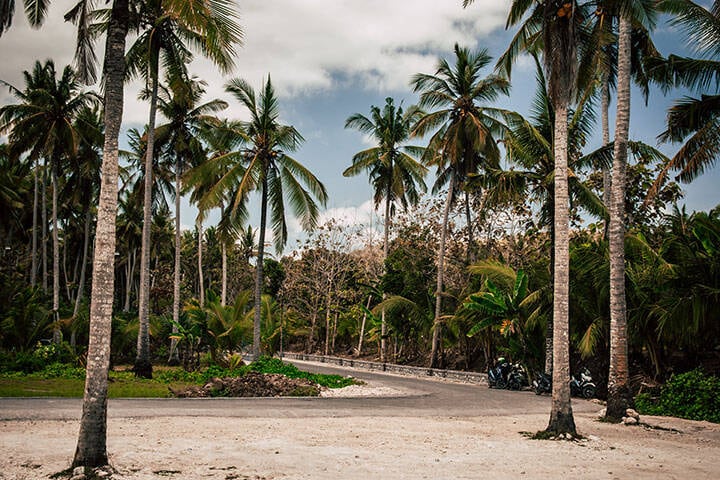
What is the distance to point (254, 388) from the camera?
16.6 meters

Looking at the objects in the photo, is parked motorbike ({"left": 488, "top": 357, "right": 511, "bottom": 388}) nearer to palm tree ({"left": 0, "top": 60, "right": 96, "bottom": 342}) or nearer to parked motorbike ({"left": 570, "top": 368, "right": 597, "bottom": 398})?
parked motorbike ({"left": 570, "top": 368, "right": 597, "bottom": 398})

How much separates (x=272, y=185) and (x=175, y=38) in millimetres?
6355

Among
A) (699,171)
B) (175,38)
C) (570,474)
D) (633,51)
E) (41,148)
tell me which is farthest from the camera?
(41,148)

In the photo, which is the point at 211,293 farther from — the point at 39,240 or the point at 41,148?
the point at 39,240

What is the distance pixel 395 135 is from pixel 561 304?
23493 millimetres

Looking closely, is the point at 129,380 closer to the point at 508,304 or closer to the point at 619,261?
the point at 508,304

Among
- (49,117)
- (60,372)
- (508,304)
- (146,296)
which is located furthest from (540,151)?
(49,117)

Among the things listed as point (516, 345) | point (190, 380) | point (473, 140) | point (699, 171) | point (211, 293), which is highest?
point (473, 140)

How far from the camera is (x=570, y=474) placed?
7484 mm

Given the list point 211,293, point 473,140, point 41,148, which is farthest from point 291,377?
point 41,148

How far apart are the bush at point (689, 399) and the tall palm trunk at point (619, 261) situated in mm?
2095

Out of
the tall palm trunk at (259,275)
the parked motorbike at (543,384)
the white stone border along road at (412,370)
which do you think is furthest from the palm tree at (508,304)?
the tall palm trunk at (259,275)

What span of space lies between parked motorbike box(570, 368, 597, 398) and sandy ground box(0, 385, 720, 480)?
5497 millimetres

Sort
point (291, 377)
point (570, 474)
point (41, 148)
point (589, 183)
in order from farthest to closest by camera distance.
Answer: point (41, 148) < point (589, 183) < point (291, 377) < point (570, 474)
